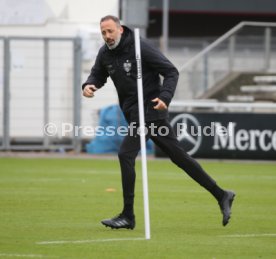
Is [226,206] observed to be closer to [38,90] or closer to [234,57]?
[234,57]

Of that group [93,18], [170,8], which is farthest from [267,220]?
[170,8]

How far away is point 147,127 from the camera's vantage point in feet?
33.0

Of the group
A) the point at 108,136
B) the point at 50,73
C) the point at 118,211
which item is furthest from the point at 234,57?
the point at 118,211

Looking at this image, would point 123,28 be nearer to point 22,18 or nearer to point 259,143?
point 259,143

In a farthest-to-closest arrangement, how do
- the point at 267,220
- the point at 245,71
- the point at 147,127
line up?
the point at 245,71 → the point at 267,220 → the point at 147,127

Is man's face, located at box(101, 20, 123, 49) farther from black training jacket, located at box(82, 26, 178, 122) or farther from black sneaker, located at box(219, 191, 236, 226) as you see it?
black sneaker, located at box(219, 191, 236, 226)

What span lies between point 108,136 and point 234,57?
145 inches

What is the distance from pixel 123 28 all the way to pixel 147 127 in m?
1.04

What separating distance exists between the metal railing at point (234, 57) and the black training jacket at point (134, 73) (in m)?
13.3

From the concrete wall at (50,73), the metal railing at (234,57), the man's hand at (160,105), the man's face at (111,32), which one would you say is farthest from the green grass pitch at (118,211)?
the concrete wall at (50,73)

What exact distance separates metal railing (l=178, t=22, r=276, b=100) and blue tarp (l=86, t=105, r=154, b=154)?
2.02m

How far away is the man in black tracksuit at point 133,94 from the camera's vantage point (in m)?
9.92

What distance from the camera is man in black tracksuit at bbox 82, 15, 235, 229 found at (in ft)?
32.6

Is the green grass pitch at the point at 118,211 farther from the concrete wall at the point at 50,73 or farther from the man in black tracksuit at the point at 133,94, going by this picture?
the concrete wall at the point at 50,73
